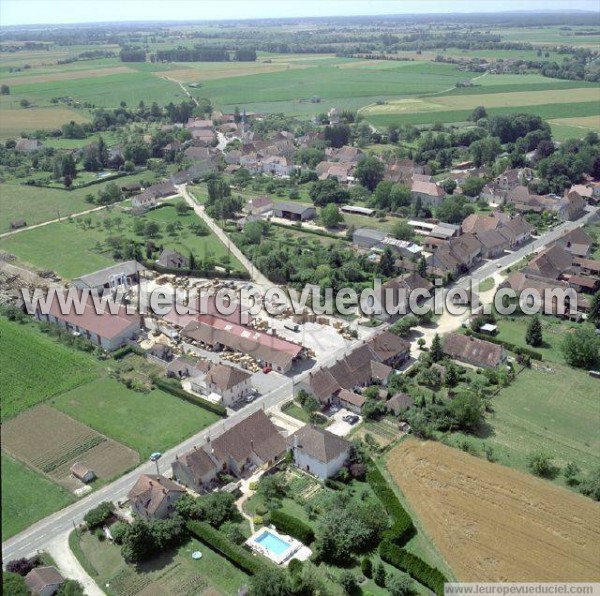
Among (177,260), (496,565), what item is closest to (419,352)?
(496,565)

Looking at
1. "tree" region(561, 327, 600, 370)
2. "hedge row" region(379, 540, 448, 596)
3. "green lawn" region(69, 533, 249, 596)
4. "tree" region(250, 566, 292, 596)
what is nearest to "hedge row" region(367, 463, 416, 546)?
"hedge row" region(379, 540, 448, 596)

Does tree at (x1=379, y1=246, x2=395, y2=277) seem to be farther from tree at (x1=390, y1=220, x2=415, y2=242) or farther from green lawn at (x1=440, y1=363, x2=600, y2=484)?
green lawn at (x1=440, y1=363, x2=600, y2=484)

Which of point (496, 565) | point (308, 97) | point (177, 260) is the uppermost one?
point (308, 97)

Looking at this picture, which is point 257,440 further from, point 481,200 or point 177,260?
point 481,200

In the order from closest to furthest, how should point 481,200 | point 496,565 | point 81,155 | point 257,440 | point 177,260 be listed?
point 496,565
point 257,440
point 177,260
point 481,200
point 81,155

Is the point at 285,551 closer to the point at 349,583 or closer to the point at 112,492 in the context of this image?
the point at 349,583

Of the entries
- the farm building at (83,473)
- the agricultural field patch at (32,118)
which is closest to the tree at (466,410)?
the farm building at (83,473)

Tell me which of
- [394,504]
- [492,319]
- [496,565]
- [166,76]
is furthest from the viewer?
[166,76]

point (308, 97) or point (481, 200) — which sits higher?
point (308, 97)
